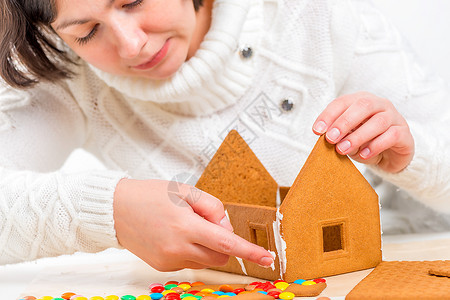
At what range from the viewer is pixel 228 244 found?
743 mm

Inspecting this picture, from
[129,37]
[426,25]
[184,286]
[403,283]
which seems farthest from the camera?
[426,25]

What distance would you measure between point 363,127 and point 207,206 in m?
0.26

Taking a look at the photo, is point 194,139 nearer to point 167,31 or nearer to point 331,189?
point 167,31

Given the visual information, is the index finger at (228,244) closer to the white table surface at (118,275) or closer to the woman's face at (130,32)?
the white table surface at (118,275)

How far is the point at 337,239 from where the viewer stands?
0.85 meters

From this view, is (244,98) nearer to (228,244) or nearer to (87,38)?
(87,38)

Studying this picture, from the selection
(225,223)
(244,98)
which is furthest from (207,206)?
(244,98)

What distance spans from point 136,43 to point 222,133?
342mm

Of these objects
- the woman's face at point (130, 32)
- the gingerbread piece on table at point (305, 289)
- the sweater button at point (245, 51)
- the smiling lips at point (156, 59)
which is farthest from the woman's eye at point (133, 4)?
the gingerbread piece on table at point (305, 289)

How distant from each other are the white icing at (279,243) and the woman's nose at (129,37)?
0.38 meters

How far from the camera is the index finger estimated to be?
740 millimetres

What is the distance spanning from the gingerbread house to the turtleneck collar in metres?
0.34

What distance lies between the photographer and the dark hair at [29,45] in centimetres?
99

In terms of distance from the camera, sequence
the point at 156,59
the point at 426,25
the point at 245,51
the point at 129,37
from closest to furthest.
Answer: the point at 129,37
the point at 156,59
the point at 245,51
the point at 426,25
